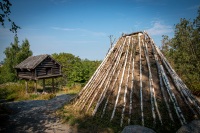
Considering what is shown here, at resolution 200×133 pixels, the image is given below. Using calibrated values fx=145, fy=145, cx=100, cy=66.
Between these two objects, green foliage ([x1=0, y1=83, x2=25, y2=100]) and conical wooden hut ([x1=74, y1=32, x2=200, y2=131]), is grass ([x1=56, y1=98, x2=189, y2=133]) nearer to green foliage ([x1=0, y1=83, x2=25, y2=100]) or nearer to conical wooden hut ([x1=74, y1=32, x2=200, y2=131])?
conical wooden hut ([x1=74, y1=32, x2=200, y2=131])

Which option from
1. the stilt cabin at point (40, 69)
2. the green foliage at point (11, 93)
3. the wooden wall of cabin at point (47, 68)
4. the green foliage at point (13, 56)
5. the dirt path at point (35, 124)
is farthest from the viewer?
the green foliage at point (13, 56)

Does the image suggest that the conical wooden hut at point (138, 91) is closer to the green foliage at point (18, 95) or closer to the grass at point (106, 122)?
the grass at point (106, 122)

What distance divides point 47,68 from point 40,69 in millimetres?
1197

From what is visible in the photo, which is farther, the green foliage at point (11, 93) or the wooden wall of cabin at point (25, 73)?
the wooden wall of cabin at point (25, 73)

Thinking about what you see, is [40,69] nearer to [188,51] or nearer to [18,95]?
[18,95]

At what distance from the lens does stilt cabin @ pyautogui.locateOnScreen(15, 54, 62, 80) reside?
17.0 meters

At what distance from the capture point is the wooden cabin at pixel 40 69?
55.7ft

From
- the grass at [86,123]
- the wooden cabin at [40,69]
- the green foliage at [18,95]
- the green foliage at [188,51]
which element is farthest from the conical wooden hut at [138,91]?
the green foliage at [188,51]

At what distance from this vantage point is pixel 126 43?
30.5 feet

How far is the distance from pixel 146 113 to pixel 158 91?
124 cm

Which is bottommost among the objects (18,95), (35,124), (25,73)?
(18,95)

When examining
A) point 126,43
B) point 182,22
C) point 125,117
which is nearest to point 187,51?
point 182,22

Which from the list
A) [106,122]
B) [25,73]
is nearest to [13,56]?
[25,73]

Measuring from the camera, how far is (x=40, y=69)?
57.1 ft
